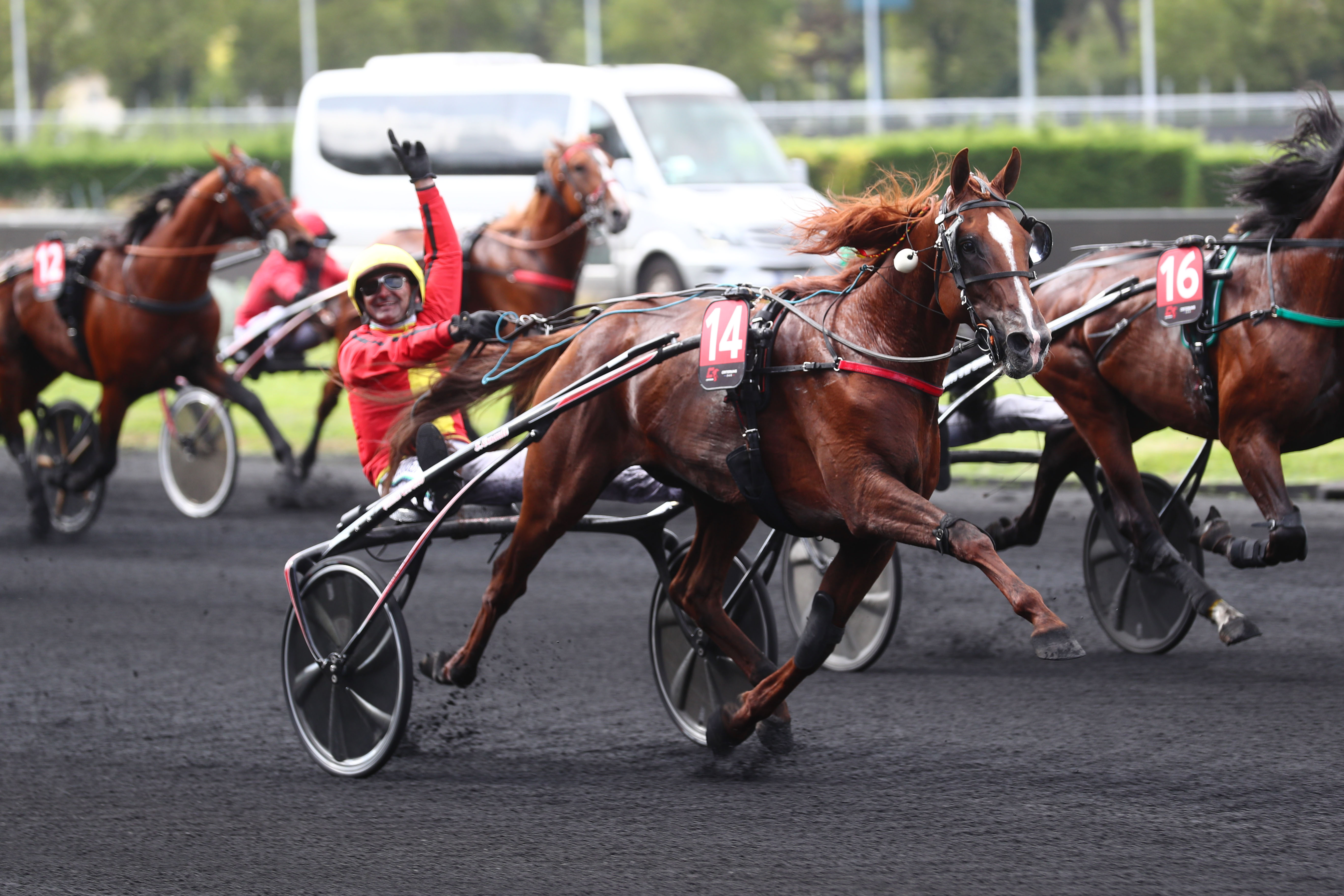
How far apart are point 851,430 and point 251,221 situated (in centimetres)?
603

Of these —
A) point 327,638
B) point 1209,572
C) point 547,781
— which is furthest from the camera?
point 1209,572

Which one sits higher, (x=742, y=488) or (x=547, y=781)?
(x=742, y=488)

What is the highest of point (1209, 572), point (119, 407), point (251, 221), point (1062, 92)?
point (1062, 92)

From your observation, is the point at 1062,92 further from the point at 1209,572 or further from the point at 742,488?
the point at 742,488

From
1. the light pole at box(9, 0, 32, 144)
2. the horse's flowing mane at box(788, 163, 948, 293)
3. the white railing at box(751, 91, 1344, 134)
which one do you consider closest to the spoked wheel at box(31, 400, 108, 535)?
the horse's flowing mane at box(788, 163, 948, 293)

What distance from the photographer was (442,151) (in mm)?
A: 15086

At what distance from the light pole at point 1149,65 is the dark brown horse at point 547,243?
1941 cm

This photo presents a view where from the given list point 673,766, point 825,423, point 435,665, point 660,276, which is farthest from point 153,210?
point 825,423

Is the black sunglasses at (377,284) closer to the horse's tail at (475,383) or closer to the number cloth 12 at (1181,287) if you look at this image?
the horse's tail at (475,383)

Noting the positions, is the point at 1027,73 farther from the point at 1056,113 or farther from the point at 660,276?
the point at 660,276

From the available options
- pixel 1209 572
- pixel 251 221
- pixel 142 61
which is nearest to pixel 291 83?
pixel 142 61

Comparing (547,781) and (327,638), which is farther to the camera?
(327,638)

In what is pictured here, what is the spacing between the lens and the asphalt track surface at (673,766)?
3.89 meters

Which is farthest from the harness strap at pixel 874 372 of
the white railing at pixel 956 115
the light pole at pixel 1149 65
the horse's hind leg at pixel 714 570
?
the light pole at pixel 1149 65
